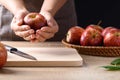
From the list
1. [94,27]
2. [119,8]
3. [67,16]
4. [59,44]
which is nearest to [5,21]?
[67,16]

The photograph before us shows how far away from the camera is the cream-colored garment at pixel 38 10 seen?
1.70 metres

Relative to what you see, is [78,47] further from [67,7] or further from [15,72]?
[67,7]

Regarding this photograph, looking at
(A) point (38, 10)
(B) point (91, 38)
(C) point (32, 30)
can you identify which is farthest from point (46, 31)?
(A) point (38, 10)

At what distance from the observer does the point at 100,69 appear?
1.00 metres

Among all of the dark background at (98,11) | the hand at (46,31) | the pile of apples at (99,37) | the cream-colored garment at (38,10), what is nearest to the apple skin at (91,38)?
the pile of apples at (99,37)

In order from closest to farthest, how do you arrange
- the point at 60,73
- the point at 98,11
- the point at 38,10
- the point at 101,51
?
the point at 60,73 < the point at 101,51 < the point at 38,10 < the point at 98,11

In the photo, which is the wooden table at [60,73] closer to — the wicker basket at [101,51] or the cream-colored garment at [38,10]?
the wicker basket at [101,51]

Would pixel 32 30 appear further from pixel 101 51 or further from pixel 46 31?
pixel 101 51

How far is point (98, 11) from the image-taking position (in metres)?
2.34

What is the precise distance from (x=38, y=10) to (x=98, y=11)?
0.72 m

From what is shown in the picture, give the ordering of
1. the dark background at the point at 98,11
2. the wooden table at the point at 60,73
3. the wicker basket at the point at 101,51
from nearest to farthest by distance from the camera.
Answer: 1. the wooden table at the point at 60,73
2. the wicker basket at the point at 101,51
3. the dark background at the point at 98,11

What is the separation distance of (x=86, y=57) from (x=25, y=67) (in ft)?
0.83

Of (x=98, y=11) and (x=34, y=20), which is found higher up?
(x=34, y=20)

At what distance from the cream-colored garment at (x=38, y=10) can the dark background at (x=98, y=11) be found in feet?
1.68
